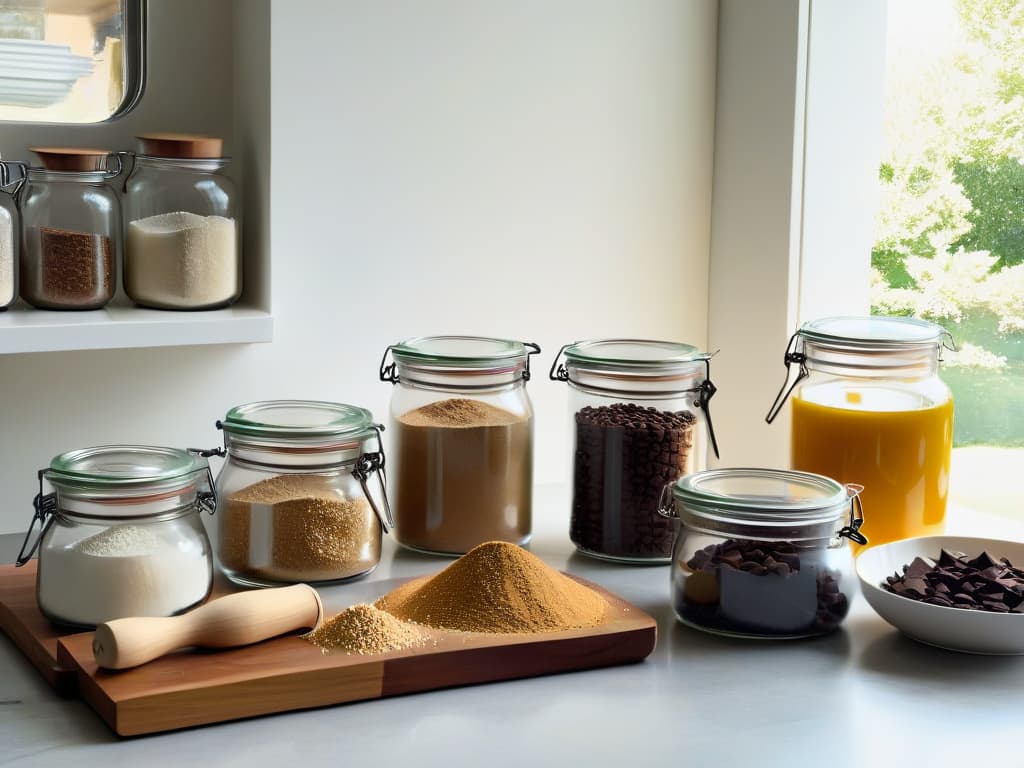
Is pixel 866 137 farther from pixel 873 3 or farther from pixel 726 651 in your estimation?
pixel 726 651

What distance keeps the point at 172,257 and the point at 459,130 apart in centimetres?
40

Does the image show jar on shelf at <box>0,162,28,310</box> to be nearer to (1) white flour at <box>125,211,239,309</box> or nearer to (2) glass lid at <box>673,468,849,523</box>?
(1) white flour at <box>125,211,239,309</box>

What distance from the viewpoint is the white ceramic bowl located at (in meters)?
1.00

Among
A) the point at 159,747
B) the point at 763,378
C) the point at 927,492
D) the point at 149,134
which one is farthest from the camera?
the point at 763,378

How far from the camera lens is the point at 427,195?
1.51m

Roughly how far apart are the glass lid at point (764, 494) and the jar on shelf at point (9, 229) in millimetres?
706

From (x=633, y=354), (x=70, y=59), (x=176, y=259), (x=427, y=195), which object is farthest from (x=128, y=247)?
(x=633, y=354)

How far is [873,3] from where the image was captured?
1532mm

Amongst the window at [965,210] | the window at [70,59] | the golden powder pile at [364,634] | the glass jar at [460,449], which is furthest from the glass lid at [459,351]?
the window at [965,210]

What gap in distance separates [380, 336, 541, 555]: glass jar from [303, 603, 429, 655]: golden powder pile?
27 centimetres

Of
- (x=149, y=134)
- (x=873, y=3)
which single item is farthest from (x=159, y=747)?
(x=873, y=3)

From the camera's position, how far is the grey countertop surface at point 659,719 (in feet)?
2.81

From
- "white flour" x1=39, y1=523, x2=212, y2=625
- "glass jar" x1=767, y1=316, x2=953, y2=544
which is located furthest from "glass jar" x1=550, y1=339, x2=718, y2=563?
"white flour" x1=39, y1=523, x2=212, y2=625

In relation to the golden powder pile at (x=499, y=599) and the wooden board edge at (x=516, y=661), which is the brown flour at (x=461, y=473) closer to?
the golden powder pile at (x=499, y=599)
